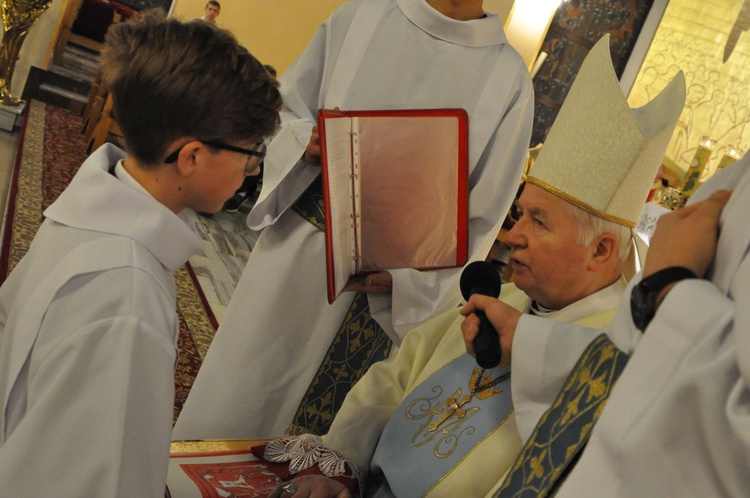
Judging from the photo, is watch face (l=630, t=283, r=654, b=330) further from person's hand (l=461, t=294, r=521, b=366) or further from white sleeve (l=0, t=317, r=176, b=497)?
white sleeve (l=0, t=317, r=176, b=497)

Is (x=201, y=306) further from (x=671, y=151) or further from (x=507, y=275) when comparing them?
(x=671, y=151)

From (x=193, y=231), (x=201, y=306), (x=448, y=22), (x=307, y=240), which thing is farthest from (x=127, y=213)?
(x=201, y=306)

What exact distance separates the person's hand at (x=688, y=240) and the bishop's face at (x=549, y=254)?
2.38 ft

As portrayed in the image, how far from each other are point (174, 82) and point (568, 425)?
944 mm

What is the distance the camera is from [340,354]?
2.94 metres

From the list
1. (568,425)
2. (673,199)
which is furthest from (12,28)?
(568,425)

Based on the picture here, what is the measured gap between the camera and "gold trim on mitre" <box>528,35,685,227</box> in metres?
2.15

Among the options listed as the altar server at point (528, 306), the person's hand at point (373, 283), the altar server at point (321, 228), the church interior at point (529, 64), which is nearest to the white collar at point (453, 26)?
the altar server at point (321, 228)

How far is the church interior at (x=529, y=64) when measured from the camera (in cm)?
773

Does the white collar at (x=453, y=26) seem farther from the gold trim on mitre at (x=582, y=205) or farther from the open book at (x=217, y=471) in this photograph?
the open book at (x=217, y=471)

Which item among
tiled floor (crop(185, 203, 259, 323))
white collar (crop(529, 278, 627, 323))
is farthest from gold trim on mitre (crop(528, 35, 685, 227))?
tiled floor (crop(185, 203, 259, 323))

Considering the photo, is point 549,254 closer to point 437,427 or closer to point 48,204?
point 437,427

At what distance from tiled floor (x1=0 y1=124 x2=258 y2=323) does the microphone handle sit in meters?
3.58

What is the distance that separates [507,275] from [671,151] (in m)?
3.38
